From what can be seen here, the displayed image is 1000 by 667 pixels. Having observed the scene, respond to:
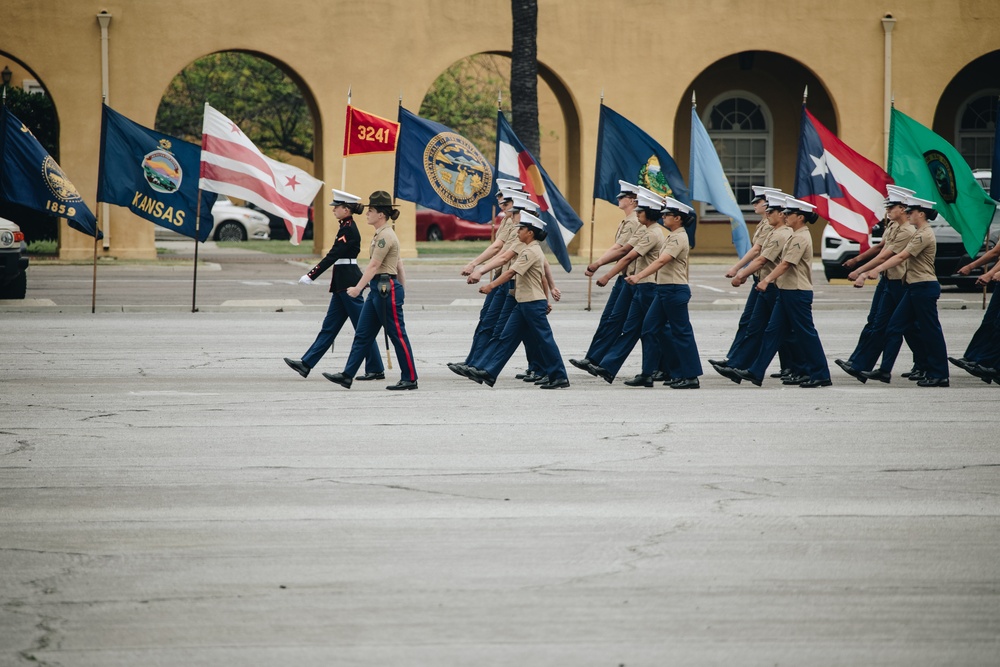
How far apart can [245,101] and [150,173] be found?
23553 millimetres

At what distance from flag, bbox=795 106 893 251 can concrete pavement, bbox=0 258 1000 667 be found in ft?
15.1

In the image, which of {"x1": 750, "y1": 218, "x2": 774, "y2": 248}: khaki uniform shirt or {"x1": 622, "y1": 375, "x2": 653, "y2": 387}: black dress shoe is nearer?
{"x1": 622, "y1": 375, "x2": 653, "y2": 387}: black dress shoe

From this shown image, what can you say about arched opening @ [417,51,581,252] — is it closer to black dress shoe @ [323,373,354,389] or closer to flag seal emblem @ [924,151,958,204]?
flag seal emblem @ [924,151,958,204]

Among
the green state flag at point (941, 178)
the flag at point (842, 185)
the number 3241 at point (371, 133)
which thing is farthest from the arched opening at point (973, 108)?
the green state flag at point (941, 178)

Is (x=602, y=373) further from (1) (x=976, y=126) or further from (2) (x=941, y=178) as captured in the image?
(1) (x=976, y=126)

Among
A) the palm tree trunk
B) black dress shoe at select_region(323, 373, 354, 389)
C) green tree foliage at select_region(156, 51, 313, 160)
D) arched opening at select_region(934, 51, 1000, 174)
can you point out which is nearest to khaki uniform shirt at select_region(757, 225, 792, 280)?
black dress shoe at select_region(323, 373, 354, 389)

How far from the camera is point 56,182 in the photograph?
18.7 metres

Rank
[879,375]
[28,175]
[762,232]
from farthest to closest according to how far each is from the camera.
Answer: [28,175], [762,232], [879,375]

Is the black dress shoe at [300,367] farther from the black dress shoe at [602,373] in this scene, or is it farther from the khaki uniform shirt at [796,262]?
the khaki uniform shirt at [796,262]

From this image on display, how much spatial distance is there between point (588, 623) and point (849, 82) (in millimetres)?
28504

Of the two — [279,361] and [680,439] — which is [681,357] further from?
[279,361]

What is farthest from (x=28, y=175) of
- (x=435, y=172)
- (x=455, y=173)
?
(x=455, y=173)

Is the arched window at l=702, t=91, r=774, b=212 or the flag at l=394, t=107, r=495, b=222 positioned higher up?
the arched window at l=702, t=91, r=774, b=212

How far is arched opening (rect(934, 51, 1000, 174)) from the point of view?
35000 millimetres
